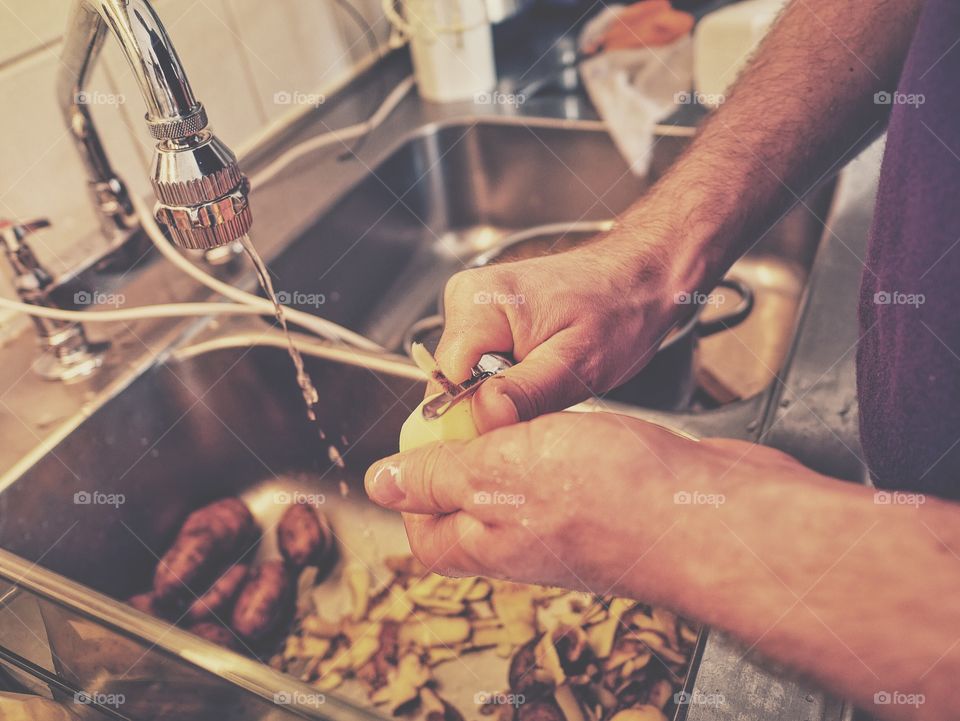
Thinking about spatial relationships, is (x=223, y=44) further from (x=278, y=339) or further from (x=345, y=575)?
(x=345, y=575)

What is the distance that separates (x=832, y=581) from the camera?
1.13 ft

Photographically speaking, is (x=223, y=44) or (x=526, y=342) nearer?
(x=526, y=342)

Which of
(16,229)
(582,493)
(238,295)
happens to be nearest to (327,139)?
(238,295)

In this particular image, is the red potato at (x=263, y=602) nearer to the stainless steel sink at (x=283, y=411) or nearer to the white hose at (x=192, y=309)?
the stainless steel sink at (x=283, y=411)

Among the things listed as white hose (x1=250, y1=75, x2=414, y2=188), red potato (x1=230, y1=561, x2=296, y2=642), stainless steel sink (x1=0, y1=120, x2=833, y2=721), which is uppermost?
white hose (x1=250, y1=75, x2=414, y2=188)

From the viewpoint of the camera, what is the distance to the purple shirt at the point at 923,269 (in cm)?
41

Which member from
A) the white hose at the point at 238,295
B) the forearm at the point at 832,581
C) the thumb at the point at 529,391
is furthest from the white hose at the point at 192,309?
the forearm at the point at 832,581

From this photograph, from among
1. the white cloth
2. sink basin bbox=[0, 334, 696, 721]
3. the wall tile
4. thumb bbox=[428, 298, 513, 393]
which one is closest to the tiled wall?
the wall tile

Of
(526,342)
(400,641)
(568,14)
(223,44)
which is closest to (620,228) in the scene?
(526,342)

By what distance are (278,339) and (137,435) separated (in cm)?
18

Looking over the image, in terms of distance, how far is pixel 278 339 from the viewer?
0.81 metres

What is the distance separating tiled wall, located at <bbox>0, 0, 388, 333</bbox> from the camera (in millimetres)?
819

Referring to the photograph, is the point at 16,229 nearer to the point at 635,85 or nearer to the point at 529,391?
the point at 529,391

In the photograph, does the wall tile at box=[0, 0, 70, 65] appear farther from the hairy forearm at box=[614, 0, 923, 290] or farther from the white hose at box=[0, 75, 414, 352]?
the hairy forearm at box=[614, 0, 923, 290]
